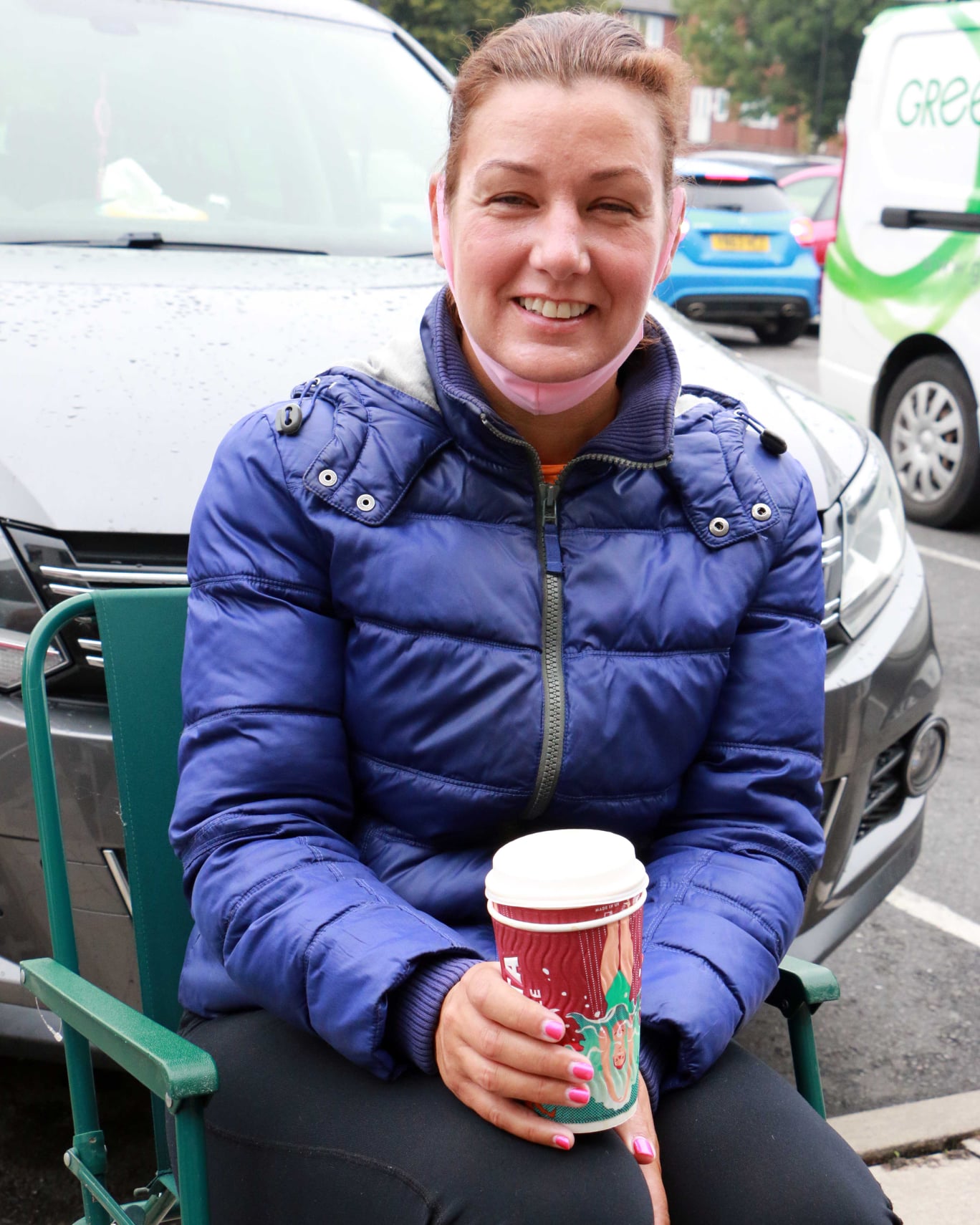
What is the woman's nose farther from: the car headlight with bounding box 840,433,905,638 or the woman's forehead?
the car headlight with bounding box 840,433,905,638

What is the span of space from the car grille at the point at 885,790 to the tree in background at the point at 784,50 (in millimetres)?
40769

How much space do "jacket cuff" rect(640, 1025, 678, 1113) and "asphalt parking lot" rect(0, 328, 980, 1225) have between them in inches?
49.3

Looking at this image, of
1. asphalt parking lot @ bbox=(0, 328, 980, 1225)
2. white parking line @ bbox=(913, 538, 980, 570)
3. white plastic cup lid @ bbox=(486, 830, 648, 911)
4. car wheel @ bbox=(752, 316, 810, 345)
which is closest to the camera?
white plastic cup lid @ bbox=(486, 830, 648, 911)

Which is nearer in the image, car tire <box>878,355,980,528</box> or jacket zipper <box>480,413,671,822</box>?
jacket zipper <box>480,413,671,822</box>

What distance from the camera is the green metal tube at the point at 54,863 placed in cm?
180

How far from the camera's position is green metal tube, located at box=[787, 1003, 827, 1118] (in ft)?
5.95

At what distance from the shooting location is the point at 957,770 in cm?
451

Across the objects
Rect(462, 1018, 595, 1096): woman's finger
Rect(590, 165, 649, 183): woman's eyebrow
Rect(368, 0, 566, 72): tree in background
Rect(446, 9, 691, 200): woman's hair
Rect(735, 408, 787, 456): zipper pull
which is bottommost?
Rect(462, 1018, 595, 1096): woman's finger

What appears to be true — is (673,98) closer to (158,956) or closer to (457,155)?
(457,155)

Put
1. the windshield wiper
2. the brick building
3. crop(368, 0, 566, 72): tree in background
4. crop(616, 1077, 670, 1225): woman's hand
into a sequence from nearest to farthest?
crop(616, 1077, 670, 1225): woman's hand
the windshield wiper
crop(368, 0, 566, 72): tree in background
the brick building

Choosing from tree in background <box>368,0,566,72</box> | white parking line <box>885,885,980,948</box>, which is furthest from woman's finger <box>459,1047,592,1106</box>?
tree in background <box>368,0,566,72</box>

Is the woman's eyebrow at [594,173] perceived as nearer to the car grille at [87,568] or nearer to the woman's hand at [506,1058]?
the car grille at [87,568]

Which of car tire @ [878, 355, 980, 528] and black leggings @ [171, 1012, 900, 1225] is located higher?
black leggings @ [171, 1012, 900, 1225]

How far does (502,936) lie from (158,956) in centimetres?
74
